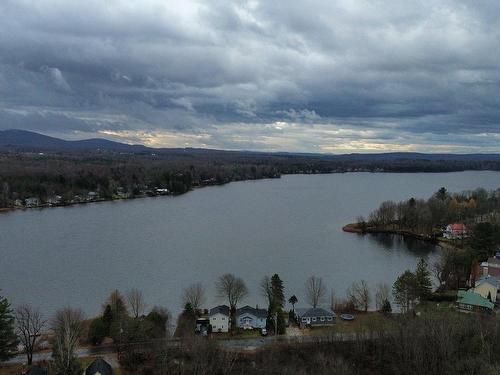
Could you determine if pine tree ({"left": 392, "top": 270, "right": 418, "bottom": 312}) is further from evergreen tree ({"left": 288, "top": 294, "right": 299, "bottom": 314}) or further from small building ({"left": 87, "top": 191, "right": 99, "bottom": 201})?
small building ({"left": 87, "top": 191, "right": 99, "bottom": 201})

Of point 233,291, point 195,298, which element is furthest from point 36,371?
point 233,291

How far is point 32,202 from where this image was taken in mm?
39469

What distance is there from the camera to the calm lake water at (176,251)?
54.0ft

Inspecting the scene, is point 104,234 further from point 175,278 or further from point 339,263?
point 339,263

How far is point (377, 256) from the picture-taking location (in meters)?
21.6

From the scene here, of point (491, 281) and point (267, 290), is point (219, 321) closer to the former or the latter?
point (267, 290)

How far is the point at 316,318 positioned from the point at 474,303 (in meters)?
4.64

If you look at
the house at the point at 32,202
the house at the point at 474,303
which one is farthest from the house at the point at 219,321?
the house at the point at 32,202

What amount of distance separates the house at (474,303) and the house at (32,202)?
34.7m

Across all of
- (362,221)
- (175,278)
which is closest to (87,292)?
(175,278)

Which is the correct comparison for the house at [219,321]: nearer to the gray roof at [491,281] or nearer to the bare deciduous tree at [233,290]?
the bare deciduous tree at [233,290]

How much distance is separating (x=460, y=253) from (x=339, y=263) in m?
4.98

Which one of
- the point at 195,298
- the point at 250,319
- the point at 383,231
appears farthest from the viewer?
the point at 383,231

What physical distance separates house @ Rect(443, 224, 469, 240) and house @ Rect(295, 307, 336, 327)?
14.1 metres
